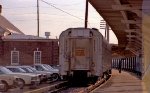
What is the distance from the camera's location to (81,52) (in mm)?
27359

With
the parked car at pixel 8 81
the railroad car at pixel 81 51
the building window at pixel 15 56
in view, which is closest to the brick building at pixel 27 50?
the building window at pixel 15 56

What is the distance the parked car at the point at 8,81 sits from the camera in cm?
2419

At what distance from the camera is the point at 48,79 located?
3416 centimetres

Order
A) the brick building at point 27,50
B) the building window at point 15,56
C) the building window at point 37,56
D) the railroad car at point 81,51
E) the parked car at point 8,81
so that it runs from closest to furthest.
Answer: the parked car at point 8,81, the railroad car at point 81,51, the brick building at point 27,50, the building window at point 37,56, the building window at point 15,56

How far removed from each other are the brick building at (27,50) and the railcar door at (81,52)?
28.4 m

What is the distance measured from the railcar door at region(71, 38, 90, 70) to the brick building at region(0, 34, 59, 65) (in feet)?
93.1

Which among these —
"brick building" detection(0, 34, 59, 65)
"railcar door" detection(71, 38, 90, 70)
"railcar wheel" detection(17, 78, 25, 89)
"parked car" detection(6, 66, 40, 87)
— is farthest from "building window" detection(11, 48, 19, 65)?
"railcar wheel" detection(17, 78, 25, 89)

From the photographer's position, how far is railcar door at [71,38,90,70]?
2725cm

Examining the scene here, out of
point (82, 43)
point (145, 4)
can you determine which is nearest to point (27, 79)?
point (82, 43)

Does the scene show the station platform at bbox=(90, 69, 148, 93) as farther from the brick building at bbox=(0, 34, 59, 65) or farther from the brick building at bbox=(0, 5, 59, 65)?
the brick building at bbox=(0, 5, 59, 65)

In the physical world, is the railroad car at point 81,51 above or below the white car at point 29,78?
above

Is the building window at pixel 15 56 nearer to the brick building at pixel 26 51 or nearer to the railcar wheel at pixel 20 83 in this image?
the brick building at pixel 26 51

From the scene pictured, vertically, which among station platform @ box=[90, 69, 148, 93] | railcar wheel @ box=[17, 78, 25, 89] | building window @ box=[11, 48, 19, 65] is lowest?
station platform @ box=[90, 69, 148, 93]

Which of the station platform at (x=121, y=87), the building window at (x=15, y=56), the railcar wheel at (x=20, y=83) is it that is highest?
the building window at (x=15, y=56)
